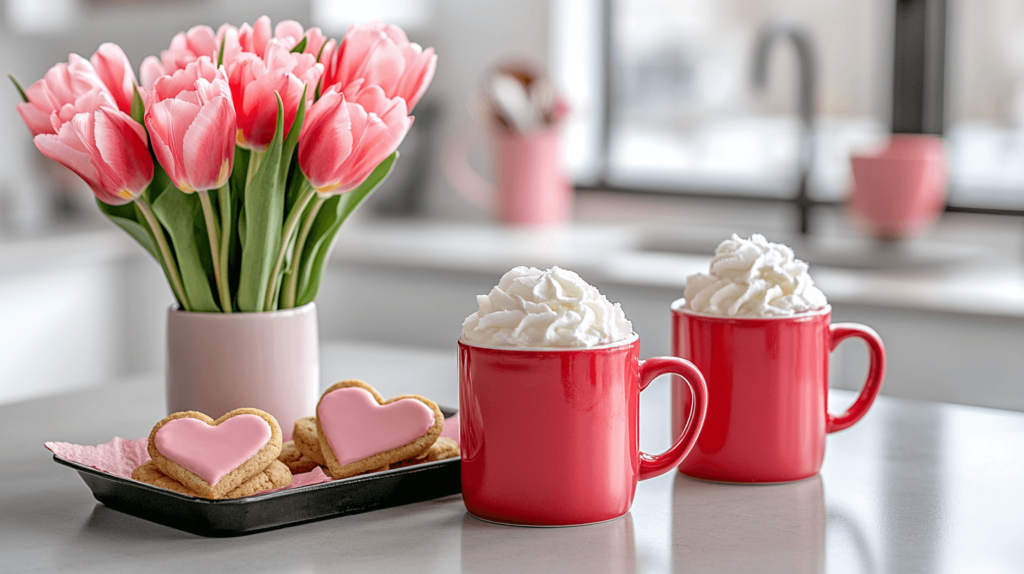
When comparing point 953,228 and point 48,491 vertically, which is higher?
point 953,228

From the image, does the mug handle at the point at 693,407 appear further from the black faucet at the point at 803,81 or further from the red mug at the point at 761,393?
the black faucet at the point at 803,81

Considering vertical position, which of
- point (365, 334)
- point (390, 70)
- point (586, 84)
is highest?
point (586, 84)

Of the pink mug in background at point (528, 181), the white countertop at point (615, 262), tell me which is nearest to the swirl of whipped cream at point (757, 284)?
the white countertop at point (615, 262)

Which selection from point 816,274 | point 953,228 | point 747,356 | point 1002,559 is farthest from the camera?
point 953,228

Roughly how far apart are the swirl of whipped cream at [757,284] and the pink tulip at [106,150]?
41 centimetres

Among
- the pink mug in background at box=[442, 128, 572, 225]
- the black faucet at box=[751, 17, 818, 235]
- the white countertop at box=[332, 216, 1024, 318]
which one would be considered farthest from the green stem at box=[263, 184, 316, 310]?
the pink mug in background at box=[442, 128, 572, 225]

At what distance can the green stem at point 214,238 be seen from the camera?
0.81 meters

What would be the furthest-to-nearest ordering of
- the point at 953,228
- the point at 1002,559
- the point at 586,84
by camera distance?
1. the point at 586,84
2. the point at 953,228
3. the point at 1002,559

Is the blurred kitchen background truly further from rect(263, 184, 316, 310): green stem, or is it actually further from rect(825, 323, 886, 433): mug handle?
rect(263, 184, 316, 310): green stem

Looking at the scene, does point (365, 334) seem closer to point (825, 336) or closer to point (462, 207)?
point (462, 207)

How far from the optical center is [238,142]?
32.0 inches

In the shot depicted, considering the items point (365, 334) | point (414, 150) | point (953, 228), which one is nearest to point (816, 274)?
point (953, 228)

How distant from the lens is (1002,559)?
69 cm

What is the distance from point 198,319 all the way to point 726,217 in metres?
1.90
